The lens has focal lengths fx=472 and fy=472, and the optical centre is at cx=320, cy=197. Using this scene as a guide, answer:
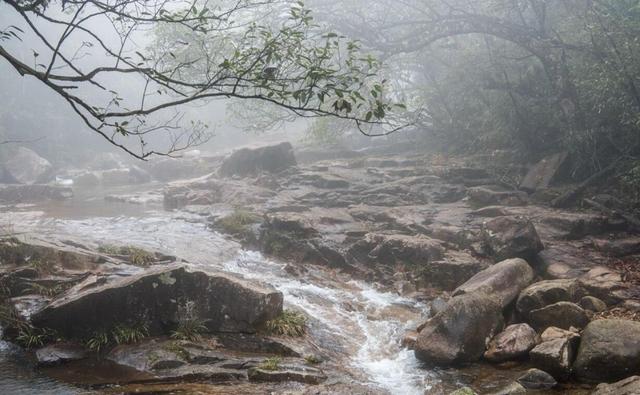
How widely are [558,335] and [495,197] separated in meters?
9.69

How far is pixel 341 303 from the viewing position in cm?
1095

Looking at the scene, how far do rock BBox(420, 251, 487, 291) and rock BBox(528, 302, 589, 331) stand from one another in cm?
309

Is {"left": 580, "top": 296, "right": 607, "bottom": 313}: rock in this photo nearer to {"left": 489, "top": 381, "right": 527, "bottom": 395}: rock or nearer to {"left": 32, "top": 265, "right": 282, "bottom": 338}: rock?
{"left": 489, "top": 381, "right": 527, "bottom": 395}: rock

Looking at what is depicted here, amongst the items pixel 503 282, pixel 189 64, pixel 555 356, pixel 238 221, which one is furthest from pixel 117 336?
pixel 238 221

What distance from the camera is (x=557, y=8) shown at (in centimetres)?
2047

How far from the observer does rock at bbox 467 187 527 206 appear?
16.4 metres

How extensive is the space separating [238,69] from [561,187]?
15.0 meters

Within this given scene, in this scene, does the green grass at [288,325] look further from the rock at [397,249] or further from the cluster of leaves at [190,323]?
the rock at [397,249]

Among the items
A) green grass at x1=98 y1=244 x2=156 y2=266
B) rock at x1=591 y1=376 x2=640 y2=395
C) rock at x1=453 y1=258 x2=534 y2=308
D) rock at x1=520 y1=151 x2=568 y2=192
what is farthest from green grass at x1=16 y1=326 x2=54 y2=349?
rock at x1=520 y1=151 x2=568 y2=192

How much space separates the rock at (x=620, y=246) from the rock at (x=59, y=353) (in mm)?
11449

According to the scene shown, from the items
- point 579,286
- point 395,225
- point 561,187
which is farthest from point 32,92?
point 579,286

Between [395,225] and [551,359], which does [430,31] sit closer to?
[395,225]

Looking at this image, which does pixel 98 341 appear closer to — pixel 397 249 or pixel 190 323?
pixel 190 323

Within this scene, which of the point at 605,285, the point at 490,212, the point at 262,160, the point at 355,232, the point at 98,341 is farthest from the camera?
the point at 262,160
